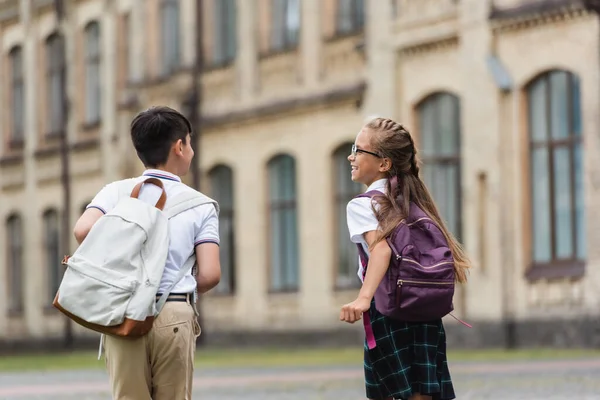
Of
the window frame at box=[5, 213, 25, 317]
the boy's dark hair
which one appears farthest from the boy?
the window frame at box=[5, 213, 25, 317]

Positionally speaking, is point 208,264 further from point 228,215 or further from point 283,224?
point 228,215

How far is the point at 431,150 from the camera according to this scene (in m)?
27.0

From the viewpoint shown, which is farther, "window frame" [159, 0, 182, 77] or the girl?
"window frame" [159, 0, 182, 77]

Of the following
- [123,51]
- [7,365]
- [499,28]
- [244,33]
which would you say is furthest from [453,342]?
[123,51]

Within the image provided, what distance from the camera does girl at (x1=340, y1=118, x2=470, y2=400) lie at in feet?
19.8

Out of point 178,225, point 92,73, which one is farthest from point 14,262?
point 178,225

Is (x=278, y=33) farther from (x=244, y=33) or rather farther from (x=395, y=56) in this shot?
(x=395, y=56)

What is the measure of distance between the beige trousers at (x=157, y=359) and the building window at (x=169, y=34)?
98.2 ft

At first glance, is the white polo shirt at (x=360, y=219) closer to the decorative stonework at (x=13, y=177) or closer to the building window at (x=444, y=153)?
the building window at (x=444, y=153)

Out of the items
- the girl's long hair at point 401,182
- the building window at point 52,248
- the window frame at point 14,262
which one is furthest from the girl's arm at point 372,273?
the window frame at point 14,262

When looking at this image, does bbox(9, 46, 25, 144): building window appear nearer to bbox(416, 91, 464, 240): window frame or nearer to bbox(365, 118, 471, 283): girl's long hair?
bbox(416, 91, 464, 240): window frame

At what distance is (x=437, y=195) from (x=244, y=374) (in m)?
8.49

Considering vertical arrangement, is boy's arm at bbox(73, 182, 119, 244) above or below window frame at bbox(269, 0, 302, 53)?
below

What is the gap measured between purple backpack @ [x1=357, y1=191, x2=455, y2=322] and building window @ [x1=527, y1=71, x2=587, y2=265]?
701 inches
